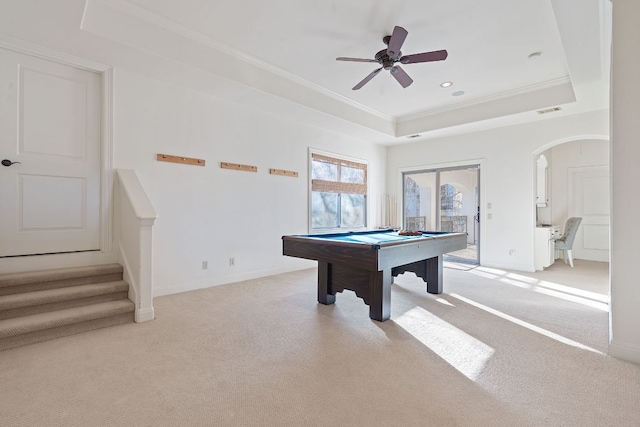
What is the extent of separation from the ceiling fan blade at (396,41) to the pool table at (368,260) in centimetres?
189

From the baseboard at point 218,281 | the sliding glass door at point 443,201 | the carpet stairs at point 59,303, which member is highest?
the sliding glass door at point 443,201

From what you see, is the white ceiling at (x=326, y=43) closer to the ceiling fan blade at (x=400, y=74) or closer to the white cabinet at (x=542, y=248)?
the ceiling fan blade at (x=400, y=74)

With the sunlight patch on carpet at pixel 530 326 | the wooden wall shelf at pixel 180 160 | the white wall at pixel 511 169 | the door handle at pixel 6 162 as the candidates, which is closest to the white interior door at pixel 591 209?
the white wall at pixel 511 169

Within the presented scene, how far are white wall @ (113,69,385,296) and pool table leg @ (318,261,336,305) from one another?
5.33ft

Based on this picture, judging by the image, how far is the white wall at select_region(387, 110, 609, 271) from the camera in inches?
203

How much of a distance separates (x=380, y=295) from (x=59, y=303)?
291 cm

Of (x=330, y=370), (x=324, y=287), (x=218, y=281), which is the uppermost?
(x=324, y=287)

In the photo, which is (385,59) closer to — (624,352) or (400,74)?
(400,74)

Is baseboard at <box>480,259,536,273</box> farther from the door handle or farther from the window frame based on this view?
the door handle

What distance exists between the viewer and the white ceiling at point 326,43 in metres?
2.88

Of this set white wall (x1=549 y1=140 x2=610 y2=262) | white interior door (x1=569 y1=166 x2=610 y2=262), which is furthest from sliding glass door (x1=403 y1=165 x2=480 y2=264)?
white interior door (x1=569 y1=166 x2=610 y2=262)

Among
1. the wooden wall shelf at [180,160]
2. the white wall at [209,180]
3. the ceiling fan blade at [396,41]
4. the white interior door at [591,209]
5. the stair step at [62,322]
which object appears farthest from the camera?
the white interior door at [591,209]

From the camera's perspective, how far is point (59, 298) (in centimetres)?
274

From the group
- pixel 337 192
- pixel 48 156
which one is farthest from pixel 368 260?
pixel 337 192
